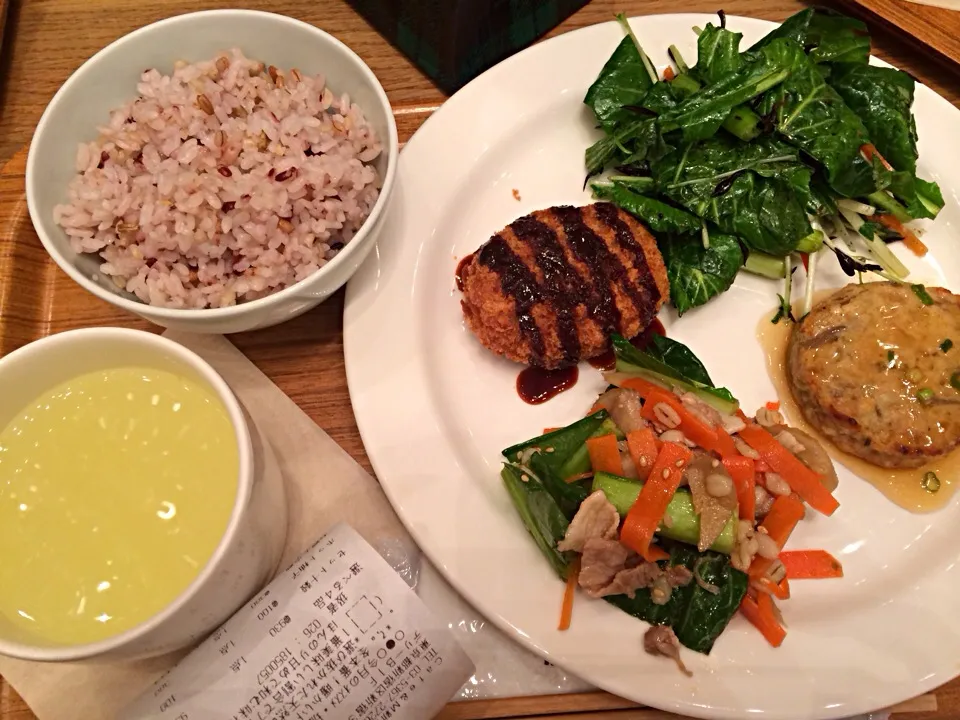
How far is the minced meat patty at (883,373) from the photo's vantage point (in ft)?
6.66

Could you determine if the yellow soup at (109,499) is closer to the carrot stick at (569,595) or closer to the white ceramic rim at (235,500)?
the white ceramic rim at (235,500)

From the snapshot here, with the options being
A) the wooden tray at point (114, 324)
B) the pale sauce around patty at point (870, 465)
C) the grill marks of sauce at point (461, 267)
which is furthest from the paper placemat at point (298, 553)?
the pale sauce around patty at point (870, 465)

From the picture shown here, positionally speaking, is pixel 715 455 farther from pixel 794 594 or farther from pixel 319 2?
pixel 319 2

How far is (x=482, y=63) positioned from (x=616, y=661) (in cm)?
204

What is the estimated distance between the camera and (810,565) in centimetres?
195

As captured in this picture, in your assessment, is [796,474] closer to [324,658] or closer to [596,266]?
[596,266]

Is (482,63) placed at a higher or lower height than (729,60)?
lower

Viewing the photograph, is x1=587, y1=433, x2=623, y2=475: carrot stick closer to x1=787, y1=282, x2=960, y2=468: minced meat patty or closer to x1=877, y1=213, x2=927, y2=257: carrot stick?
x1=787, y1=282, x2=960, y2=468: minced meat patty

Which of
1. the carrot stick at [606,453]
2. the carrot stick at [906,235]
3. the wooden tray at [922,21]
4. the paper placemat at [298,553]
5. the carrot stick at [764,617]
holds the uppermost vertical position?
the wooden tray at [922,21]

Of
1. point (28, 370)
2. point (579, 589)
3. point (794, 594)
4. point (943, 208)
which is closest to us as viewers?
point (28, 370)

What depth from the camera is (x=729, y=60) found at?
2.30 m

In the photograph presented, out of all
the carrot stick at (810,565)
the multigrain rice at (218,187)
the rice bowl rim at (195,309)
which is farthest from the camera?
the carrot stick at (810,565)

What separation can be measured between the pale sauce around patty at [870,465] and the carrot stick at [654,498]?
23.4 inches

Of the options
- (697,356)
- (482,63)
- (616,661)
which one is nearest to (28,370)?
(616,661)
